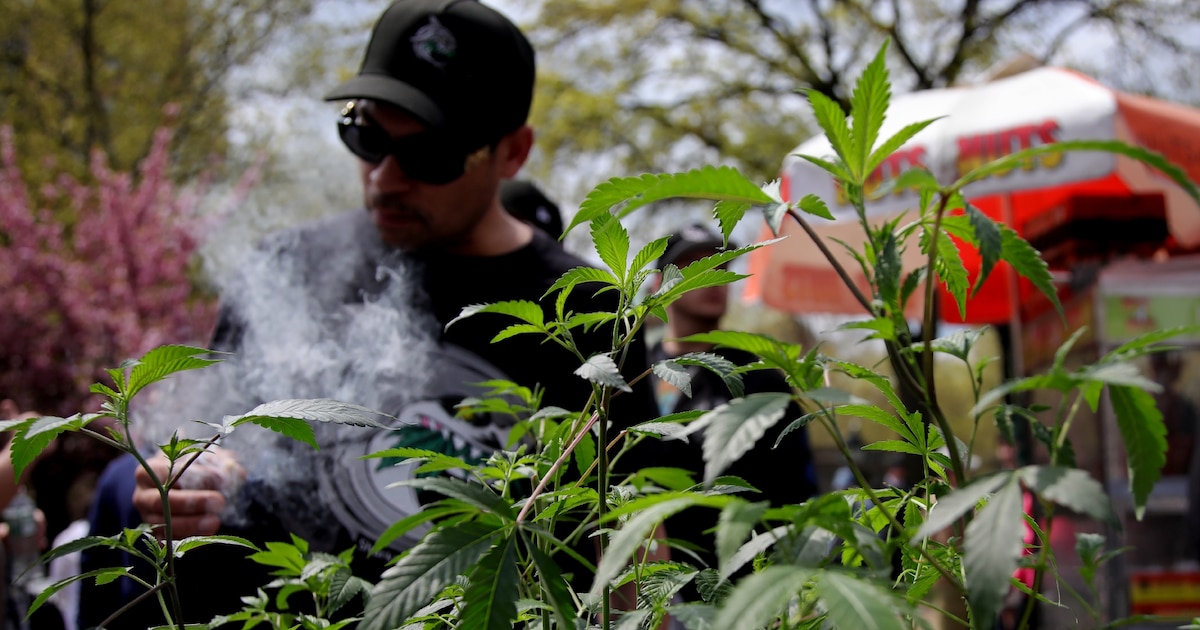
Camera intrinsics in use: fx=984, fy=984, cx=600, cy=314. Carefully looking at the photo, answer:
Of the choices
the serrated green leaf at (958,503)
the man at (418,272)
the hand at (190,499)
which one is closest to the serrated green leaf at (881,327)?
the serrated green leaf at (958,503)

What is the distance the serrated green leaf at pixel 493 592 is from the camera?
620mm

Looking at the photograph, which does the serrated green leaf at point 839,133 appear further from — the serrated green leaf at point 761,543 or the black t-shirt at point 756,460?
the black t-shirt at point 756,460

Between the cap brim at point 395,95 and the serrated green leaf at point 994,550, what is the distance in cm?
163

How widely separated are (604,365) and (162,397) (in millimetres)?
1720

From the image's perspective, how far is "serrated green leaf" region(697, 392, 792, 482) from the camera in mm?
546

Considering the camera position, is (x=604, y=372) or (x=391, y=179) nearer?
(x=604, y=372)

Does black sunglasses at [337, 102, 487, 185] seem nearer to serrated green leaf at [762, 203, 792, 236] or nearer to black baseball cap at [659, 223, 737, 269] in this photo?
serrated green leaf at [762, 203, 792, 236]

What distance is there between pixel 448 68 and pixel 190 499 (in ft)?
3.31

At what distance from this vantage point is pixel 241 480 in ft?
5.75

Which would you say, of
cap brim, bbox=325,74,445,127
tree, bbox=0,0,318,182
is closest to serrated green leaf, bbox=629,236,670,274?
cap brim, bbox=325,74,445,127

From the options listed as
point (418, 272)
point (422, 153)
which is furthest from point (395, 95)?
point (418, 272)

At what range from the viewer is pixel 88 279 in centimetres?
1338

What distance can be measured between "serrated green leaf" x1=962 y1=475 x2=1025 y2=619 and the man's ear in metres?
1.81

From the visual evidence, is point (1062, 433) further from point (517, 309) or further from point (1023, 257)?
point (517, 309)
